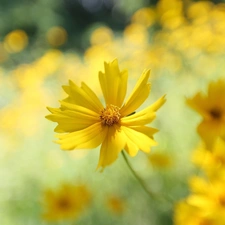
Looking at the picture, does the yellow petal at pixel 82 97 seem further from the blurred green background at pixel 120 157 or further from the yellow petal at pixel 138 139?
the blurred green background at pixel 120 157

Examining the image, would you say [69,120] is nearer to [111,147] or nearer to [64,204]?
[111,147]

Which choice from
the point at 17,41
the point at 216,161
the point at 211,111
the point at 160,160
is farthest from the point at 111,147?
the point at 17,41

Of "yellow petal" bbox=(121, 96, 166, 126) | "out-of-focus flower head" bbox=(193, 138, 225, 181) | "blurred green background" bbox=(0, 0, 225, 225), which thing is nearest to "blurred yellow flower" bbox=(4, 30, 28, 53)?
"blurred green background" bbox=(0, 0, 225, 225)

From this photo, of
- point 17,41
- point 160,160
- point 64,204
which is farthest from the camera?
point 17,41

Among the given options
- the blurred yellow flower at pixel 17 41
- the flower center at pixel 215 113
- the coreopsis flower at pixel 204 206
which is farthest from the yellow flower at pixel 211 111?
the blurred yellow flower at pixel 17 41

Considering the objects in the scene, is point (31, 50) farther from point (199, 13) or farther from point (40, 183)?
point (40, 183)

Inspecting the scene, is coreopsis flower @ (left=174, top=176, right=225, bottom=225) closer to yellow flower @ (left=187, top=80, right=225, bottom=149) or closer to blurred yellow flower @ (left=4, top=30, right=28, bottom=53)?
yellow flower @ (left=187, top=80, right=225, bottom=149)
